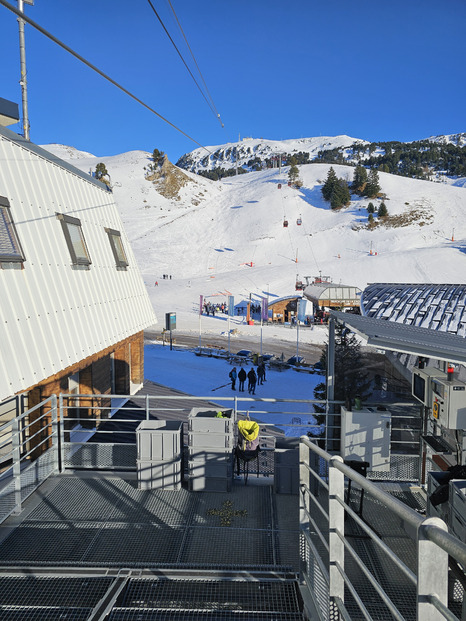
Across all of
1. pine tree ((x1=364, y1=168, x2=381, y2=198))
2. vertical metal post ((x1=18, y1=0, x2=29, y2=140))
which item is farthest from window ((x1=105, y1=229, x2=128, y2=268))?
pine tree ((x1=364, y1=168, x2=381, y2=198))

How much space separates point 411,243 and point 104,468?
8678 cm

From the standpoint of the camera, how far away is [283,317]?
2047 inches

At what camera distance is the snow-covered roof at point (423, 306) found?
52.1ft

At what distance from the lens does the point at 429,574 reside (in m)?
1.56

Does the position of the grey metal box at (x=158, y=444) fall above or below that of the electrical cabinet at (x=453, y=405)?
below

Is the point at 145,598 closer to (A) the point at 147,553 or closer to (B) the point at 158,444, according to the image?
(A) the point at 147,553

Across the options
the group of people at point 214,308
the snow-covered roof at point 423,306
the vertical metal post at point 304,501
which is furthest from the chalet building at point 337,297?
the vertical metal post at point 304,501

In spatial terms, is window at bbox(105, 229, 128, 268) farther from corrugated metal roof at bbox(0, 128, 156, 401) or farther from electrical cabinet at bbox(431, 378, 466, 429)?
electrical cabinet at bbox(431, 378, 466, 429)

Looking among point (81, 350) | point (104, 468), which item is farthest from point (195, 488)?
point (81, 350)

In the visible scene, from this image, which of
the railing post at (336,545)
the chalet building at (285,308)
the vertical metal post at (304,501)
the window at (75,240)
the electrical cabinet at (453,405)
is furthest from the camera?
the chalet building at (285,308)

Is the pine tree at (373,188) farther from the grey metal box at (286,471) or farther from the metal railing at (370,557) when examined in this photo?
the grey metal box at (286,471)

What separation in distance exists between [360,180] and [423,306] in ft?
340

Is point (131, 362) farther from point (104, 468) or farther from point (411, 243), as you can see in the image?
point (411, 243)

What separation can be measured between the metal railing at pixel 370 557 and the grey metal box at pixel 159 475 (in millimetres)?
2206
